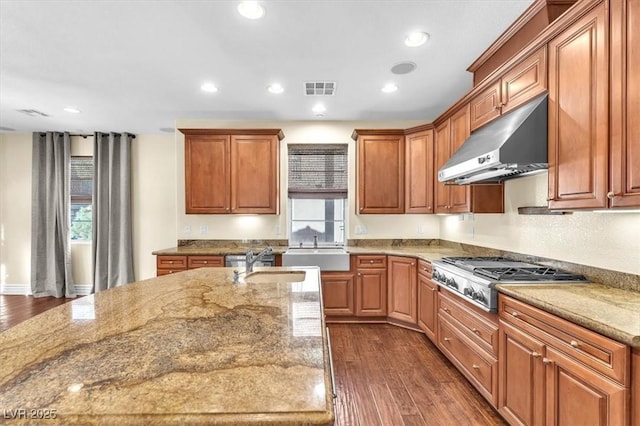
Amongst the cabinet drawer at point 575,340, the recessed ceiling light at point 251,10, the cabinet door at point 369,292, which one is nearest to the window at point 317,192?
the cabinet door at point 369,292

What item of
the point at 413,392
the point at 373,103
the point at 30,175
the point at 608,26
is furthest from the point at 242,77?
the point at 30,175

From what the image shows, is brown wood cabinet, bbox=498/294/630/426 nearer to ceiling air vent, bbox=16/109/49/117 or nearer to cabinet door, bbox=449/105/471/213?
cabinet door, bbox=449/105/471/213

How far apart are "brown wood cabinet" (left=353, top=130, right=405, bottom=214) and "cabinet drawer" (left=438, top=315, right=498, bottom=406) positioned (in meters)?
1.66

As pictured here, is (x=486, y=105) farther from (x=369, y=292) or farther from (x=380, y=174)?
(x=369, y=292)

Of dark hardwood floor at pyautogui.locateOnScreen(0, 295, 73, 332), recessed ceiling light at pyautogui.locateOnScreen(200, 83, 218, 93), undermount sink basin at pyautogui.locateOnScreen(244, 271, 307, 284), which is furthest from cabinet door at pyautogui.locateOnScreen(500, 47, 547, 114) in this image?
dark hardwood floor at pyautogui.locateOnScreen(0, 295, 73, 332)

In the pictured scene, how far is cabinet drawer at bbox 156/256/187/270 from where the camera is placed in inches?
143

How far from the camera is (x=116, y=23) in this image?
7.07ft

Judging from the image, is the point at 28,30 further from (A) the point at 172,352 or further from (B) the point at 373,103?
(B) the point at 373,103

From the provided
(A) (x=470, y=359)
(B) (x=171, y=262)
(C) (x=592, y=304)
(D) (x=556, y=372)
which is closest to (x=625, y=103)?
(C) (x=592, y=304)

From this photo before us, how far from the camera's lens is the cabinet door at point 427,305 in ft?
9.73

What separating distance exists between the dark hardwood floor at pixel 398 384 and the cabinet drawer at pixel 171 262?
2026 mm

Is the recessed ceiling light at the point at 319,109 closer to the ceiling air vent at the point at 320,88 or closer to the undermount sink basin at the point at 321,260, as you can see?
the ceiling air vent at the point at 320,88

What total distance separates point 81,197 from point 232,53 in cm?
444

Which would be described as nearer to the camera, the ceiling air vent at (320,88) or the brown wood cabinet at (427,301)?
the brown wood cabinet at (427,301)
